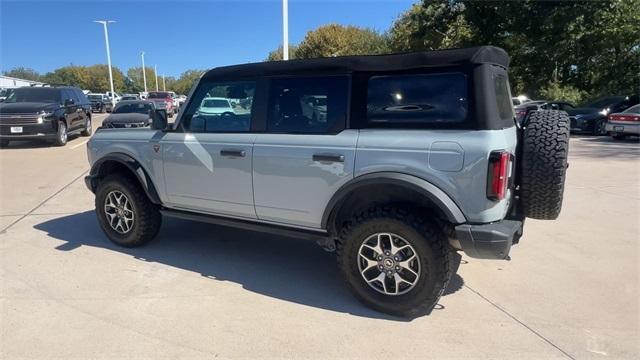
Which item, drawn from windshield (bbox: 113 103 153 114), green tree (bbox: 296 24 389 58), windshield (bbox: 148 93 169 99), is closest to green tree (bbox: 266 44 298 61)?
green tree (bbox: 296 24 389 58)

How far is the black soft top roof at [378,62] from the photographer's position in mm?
3295

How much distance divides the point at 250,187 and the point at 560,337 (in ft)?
8.76

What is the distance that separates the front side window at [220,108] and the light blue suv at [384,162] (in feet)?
0.04

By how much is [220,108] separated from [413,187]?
2.09m

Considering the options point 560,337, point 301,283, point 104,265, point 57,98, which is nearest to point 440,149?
point 560,337

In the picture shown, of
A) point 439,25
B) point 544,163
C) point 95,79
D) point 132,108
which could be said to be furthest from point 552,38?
point 95,79

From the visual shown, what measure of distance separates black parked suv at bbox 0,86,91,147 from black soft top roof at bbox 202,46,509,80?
11.8m

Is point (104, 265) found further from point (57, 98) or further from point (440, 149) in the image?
point (57, 98)

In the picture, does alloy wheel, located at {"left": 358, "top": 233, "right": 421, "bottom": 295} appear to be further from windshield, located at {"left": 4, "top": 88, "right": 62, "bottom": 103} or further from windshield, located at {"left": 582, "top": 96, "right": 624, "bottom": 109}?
windshield, located at {"left": 582, "top": 96, "right": 624, "bottom": 109}

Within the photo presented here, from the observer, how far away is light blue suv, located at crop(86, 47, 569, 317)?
3260 mm

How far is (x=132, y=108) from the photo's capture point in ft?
54.7

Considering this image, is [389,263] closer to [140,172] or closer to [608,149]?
[140,172]

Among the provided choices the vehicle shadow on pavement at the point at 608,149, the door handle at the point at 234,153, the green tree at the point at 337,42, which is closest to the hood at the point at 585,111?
the vehicle shadow on pavement at the point at 608,149

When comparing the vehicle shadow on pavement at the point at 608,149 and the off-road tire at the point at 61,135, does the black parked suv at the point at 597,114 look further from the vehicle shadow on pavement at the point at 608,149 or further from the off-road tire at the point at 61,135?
the off-road tire at the point at 61,135
